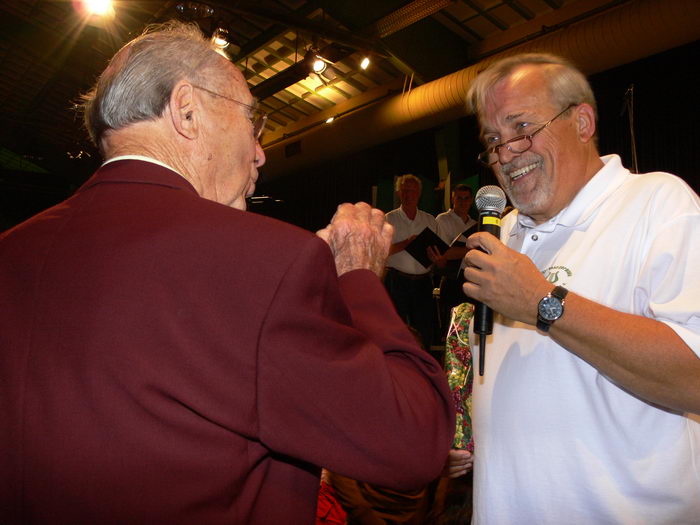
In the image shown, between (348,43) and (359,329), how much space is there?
25.3ft

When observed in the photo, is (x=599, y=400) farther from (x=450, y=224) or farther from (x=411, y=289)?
(x=450, y=224)

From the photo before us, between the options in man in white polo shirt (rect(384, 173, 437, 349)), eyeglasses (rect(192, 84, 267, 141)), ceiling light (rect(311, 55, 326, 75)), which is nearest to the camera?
eyeglasses (rect(192, 84, 267, 141))

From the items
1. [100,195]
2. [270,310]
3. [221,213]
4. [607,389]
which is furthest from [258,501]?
[607,389]

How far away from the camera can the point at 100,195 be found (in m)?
1.02

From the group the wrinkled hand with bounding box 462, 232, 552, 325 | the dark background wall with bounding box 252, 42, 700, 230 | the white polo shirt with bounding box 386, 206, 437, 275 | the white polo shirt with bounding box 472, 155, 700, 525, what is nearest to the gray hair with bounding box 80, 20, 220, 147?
the wrinkled hand with bounding box 462, 232, 552, 325

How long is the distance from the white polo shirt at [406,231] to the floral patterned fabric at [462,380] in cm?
476

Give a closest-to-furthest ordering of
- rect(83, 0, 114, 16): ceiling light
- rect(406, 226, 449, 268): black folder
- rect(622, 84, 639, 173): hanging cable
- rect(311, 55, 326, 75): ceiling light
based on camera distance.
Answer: rect(622, 84, 639, 173): hanging cable → rect(406, 226, 449, 268): black folder → rect(83, 0, 114, 16): ceiling light → rect(311, 55, 326, 75): ceiling light

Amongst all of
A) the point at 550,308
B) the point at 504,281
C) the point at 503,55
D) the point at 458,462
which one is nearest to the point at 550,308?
the point at 550,308

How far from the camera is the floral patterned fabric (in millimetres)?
1956

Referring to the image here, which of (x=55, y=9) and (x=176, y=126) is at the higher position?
(x=55, y=9)

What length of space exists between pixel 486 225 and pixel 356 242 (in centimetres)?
58

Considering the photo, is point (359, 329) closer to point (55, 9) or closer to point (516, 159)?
point (516, 159)

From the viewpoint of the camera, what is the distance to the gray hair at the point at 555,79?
177 centimetres

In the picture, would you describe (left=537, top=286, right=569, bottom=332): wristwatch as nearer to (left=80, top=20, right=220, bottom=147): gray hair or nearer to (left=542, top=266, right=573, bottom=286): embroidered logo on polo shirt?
(left=542, top=266, right=573, bottom=286): embroidered logo on polo shirt
